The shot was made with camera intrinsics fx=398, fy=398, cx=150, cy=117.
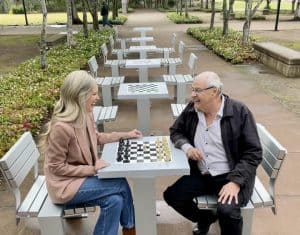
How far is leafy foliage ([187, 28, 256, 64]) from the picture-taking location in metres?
12.0

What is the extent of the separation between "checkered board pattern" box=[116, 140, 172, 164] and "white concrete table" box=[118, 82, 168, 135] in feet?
7.12

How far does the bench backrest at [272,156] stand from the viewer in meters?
2.96

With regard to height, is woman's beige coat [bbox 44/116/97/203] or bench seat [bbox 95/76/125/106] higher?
woman's beige coat [bbox 44/116/97/203]

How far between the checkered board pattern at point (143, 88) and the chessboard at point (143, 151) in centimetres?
226

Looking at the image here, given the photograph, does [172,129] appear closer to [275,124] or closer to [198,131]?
[198,131]

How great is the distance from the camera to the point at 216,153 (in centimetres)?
311

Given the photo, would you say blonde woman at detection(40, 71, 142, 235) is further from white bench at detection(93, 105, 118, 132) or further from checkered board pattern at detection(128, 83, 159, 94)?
checkered board pattern at detection(128, 83, 159, 94)

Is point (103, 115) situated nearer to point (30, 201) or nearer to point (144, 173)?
point (30, 201)

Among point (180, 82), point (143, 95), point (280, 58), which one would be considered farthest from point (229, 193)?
point (280, 58)

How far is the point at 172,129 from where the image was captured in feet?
11.0

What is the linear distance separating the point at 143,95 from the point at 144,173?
274cm

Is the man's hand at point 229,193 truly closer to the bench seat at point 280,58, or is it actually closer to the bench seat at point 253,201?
the bench seat at point 253,201

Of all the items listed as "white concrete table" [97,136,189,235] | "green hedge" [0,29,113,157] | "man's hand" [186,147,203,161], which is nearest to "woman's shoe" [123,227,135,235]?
"white concrete table" [97,136,189,235]

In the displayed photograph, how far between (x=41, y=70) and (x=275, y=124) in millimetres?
5769
